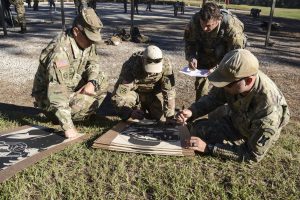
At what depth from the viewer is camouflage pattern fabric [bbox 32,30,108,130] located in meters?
3.86

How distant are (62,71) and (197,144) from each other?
175 centimetres

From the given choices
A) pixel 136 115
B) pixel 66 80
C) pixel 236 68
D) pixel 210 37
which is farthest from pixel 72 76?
pixel 236 68

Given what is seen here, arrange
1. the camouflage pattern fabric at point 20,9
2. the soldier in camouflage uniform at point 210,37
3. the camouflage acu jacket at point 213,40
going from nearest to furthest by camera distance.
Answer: the soldier in camouflage uniform at point 210,37 → the camouflage acu jacket at point 213,40 → the camouflage pattern fabric at point 20,9

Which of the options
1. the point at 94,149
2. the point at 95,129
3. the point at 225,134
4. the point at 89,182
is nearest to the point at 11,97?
the point at 95,129

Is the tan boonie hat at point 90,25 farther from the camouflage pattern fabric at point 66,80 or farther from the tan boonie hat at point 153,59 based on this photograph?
the tan boonie hat at point 153,59

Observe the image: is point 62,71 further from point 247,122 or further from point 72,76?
point 247,122

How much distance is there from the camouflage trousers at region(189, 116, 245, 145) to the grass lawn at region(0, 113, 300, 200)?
256 millimetres

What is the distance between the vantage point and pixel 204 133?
3.70 metres

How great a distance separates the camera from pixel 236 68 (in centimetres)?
282

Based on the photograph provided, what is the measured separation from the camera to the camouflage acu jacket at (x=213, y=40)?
4.72m

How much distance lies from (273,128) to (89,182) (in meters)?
1.66

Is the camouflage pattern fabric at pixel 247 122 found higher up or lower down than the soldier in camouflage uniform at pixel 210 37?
lower down

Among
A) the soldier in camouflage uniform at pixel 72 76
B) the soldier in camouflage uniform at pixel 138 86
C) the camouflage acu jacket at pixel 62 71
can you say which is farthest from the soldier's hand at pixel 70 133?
the soldier in camouflage uniform at pixel 138 86

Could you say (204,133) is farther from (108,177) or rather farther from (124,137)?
(108,177)
